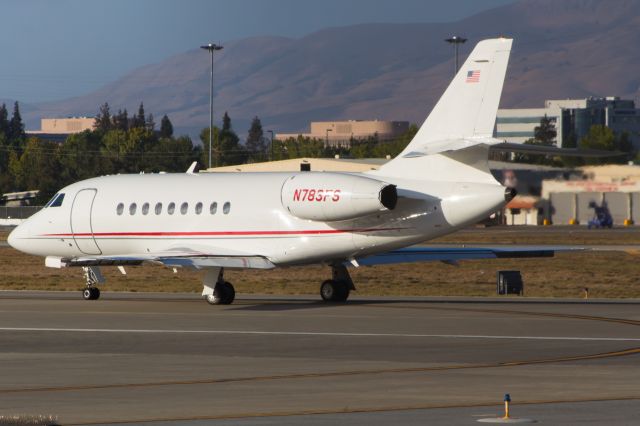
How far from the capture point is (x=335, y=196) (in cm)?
3350

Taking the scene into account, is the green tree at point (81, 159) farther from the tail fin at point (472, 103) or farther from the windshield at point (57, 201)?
the tail fin at point (472, 103)

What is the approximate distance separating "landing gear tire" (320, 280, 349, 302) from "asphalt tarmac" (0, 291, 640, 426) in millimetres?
744

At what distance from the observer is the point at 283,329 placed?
2908 cm

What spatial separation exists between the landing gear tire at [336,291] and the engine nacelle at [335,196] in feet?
10.9

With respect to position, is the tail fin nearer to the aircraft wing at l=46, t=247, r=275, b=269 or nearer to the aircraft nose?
the aircraft wing at l=46, t=247, r=275, b=269

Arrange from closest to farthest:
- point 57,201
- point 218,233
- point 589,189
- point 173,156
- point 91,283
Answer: point 218,233 < point 91,283 < point 57,201 < point 589,189 < point 173,156

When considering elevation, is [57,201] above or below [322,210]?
above

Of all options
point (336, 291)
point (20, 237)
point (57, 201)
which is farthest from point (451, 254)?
point (20, 237)

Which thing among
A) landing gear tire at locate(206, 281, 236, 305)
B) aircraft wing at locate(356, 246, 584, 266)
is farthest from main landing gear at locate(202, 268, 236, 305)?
aircraft wing at locate(356, 246, 584, 266)

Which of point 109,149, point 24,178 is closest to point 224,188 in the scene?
point 24,178

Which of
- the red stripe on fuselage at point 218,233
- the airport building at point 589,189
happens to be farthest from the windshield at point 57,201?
the airport building at point 589,189

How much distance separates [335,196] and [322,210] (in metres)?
0.60

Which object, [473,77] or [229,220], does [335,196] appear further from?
[473,77]

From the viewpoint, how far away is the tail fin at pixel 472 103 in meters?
33.4
